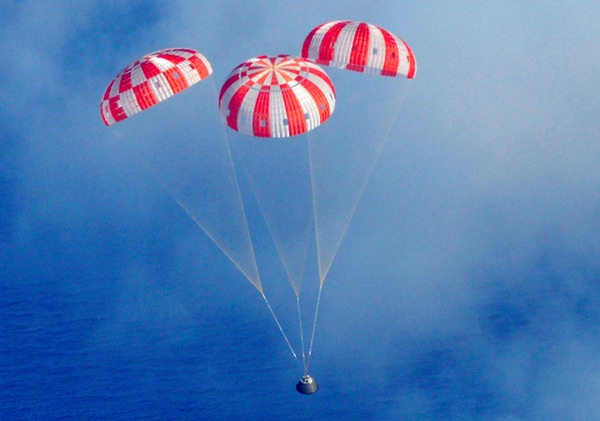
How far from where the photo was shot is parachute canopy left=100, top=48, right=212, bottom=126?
2933 cm

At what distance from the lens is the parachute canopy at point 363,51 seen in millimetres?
30359

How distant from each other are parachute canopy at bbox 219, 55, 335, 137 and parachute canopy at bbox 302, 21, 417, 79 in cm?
123

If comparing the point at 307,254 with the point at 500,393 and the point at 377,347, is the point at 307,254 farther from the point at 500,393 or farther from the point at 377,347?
the point at 500,393

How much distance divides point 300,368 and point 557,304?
649 inches

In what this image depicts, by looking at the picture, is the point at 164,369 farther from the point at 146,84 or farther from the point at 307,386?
the point at 146,84

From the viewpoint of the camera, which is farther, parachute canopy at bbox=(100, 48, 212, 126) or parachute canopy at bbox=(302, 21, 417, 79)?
parachute canopy at bbox=(302, 21, 417, 79)

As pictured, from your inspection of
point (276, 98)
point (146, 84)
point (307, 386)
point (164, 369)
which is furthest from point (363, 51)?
point (164, 369)

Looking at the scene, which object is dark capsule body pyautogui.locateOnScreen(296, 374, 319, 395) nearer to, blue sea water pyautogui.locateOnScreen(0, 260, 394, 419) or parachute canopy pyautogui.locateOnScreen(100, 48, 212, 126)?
blue sea water pyautogui.locateOnScreen(0, 260, 394, 419)

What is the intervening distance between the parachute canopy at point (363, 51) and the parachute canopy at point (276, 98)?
1232 millimetres

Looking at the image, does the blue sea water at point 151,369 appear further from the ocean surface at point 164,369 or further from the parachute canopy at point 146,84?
the parachute canopy at point 146,84

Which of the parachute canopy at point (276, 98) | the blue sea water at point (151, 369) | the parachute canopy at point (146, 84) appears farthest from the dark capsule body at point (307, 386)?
the parachute canopy at point (146, 84)

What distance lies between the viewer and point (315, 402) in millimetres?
40250

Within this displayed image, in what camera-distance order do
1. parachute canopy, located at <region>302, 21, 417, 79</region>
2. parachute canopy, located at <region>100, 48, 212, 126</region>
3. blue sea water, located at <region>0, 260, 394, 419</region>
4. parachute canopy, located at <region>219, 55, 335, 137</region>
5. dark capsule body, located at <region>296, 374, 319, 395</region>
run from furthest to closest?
blue sea water, located at <region>0, 260, 394, 419</region>
dark capsule body, located at <region>296, 374, 319, 395</region>
parachute canopy, located at <region>302, 21, 417, 79</region>
parachute canopy, located at <region>100, 48, 212, 126</region>
parachute canopy, located at <region>219, 55, 335, 137</region>

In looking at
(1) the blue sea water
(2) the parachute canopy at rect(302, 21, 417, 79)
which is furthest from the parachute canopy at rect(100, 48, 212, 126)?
(1) the blue sea water
